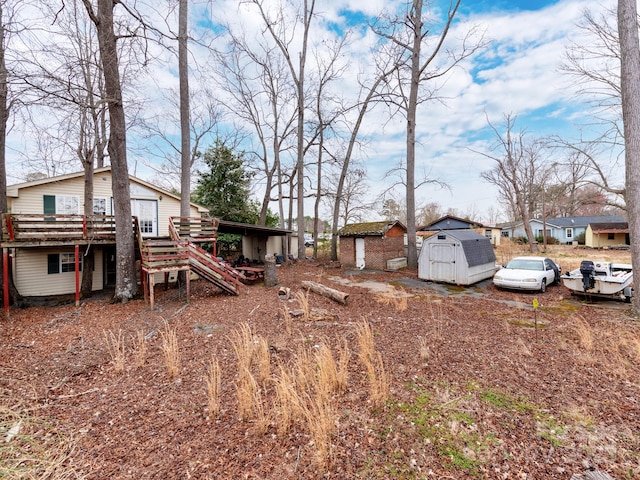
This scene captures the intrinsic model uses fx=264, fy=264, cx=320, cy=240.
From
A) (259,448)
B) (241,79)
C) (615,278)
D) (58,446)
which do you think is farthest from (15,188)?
(615,278)

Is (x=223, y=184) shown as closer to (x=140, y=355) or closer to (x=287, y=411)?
(x=140, y=355)

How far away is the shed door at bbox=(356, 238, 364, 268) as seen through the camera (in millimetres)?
16438

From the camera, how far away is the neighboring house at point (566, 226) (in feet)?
113

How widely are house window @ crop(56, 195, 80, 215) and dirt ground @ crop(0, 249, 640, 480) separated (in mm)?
6369

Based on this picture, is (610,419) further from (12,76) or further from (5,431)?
(12,76)

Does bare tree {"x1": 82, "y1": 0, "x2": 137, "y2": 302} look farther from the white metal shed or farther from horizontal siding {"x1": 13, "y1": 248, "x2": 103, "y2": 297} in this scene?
the white metal shed

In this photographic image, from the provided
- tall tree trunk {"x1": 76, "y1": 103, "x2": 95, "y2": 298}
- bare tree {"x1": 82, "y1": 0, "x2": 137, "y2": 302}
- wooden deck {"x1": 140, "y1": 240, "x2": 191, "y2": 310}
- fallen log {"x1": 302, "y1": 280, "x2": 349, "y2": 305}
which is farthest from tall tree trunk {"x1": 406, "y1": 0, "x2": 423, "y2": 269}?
tall tree trunk {"x1": 76, "y1": 103, "x2": 95, "y2": 298}

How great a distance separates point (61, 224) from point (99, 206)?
70.8 inches

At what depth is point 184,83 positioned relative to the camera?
10141 mm

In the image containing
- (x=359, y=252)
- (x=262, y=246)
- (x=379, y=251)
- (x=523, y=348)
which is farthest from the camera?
(x=262, y=246)

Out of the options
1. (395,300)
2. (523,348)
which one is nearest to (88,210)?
(395,300)

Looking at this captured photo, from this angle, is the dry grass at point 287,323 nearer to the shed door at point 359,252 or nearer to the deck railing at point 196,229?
the deck railing at point 196,229

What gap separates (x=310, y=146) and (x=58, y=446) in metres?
20.2

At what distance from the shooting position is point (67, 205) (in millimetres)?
10945
